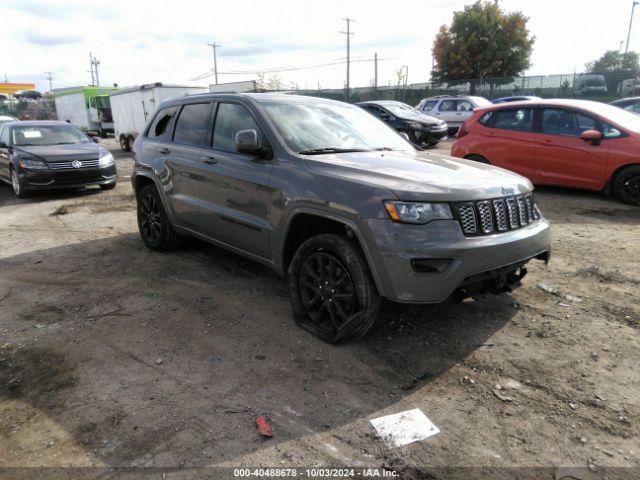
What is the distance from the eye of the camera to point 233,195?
171 inches

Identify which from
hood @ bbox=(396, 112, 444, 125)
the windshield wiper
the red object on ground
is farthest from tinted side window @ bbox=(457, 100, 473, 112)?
the red object on ground

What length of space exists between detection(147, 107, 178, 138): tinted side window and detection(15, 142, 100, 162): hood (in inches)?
197

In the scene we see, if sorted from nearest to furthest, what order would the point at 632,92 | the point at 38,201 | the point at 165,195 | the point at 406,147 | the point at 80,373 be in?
the point at 80,373
the point at 406,147
the point at 165,195
the point at 38,201
the point at 632,92

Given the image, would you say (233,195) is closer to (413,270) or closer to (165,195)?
(165,195)

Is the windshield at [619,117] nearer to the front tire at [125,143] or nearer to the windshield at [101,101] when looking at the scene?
the front tire at [125,143]

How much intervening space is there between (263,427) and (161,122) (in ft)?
13.6

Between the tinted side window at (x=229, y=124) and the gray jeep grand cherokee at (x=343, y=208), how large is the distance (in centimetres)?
1

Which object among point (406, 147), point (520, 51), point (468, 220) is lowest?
point (468, 220)

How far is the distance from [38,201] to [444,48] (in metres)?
35.7

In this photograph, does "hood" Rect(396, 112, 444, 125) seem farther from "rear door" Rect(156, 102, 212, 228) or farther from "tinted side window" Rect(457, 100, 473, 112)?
"rear door" Rect(156, 102, 212, 228)

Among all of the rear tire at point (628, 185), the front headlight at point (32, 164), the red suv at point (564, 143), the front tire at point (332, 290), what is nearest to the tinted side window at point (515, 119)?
the red suv at point (564, 143)

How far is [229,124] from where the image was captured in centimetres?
455

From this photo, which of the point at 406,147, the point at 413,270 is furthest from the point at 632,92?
the point at 413,270

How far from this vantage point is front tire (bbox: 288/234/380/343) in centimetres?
331
